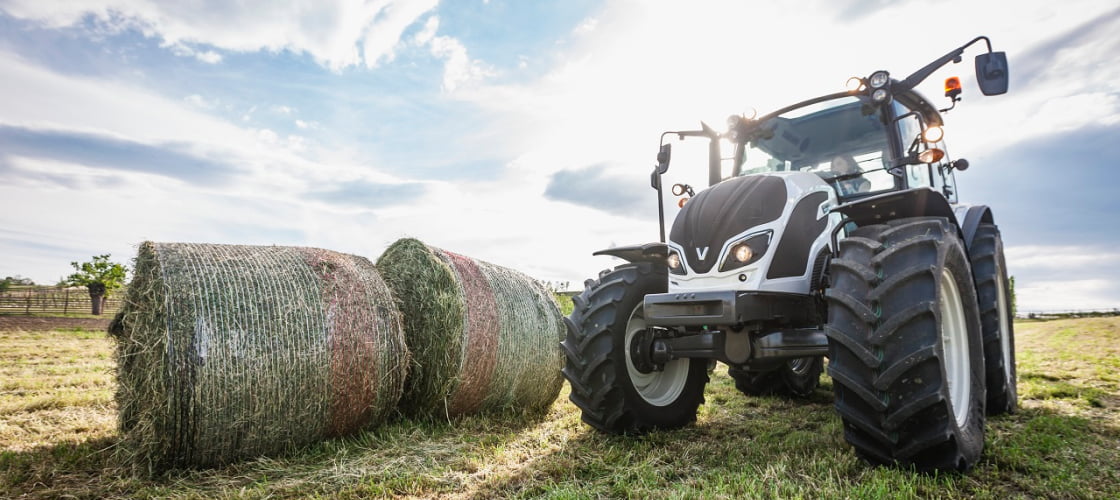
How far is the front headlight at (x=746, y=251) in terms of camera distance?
325cm

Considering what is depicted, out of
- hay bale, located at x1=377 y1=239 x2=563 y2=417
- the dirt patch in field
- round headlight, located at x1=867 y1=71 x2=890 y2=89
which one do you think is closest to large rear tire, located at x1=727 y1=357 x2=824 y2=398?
hay bale, located at x1=377 y1=239 x2=563 y2=417

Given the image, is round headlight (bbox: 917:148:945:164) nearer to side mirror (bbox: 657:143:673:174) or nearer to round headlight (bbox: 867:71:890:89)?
round headlight (bbox: 867:71:890:89)

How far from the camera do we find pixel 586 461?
10.9 feet

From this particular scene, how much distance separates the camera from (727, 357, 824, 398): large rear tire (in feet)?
17.4

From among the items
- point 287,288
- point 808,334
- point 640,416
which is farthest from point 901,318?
point 287,288

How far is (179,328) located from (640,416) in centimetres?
273

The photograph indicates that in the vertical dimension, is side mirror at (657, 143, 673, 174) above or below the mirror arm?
below

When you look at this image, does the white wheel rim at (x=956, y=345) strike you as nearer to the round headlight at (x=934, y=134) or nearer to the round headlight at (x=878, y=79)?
the round headlight at (x=934, y=134)

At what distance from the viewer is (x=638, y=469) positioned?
10.1 ft

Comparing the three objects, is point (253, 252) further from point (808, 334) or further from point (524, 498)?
point (808, 334)

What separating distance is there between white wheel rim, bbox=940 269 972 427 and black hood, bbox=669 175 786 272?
3.20 ft

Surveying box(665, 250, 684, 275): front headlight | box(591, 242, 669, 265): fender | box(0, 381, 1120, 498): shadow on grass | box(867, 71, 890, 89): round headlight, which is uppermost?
box(867, 71, 890, 89): round headlight

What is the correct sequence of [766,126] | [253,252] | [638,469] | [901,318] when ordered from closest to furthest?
[901,318] → [638,469] → [253,252] → [766,126]

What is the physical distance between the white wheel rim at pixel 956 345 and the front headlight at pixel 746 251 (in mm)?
937
